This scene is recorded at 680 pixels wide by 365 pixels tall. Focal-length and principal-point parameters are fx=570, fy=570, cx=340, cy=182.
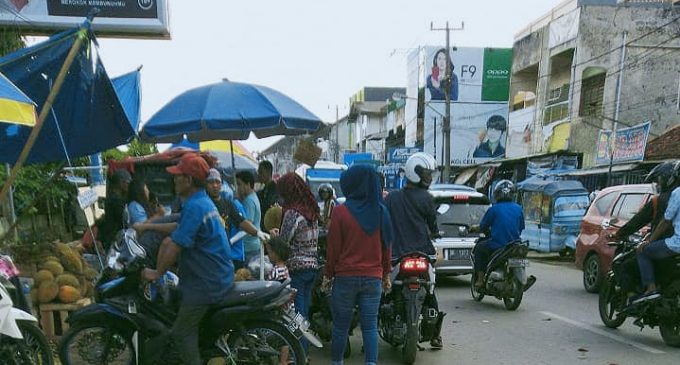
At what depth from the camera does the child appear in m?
4.93

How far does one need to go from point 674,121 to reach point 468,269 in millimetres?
17917

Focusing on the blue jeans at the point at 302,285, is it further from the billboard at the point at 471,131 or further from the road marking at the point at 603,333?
the billboard at the point at 471,131

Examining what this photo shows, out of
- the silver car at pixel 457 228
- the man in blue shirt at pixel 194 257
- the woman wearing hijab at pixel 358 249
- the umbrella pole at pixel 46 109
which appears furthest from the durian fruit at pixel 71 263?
the silver car at pixel 457 228

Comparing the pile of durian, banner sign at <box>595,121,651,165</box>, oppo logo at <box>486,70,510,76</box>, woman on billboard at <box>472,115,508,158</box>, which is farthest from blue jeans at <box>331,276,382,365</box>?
oppo logo at <box>486,70,510,76</box>

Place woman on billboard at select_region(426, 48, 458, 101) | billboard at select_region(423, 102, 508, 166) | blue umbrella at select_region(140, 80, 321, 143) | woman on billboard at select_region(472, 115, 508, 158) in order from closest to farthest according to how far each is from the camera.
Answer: blue umbrella at select_region(140, 80, 321, 143) < woman on billboard at select_region(472, 115, 508, 158) < billboard at select_region(423, 102, 508, 166) < woman on billboard at select_region(426, 48, 458, 101)

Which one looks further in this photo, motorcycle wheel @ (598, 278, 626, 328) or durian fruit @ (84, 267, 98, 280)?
motorcycle wheel @ (598, 278, 626, 328)

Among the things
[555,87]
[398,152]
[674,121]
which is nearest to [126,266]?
[674,121]

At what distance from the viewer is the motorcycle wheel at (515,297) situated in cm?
786

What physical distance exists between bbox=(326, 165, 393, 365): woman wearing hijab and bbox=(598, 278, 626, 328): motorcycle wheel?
360 cm

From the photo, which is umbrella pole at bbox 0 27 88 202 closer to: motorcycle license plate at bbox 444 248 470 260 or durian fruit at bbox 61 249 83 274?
durian fruit at bbox 61 249 83 274

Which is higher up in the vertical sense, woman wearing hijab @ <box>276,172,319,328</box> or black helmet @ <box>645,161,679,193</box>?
black helmet @ <box>645,161,679,193</box>

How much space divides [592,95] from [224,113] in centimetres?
2136

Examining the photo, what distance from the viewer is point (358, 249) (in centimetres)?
443

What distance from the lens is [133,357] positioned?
4516 millimetres
